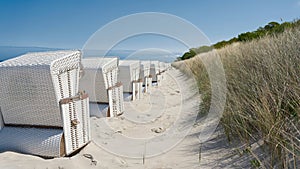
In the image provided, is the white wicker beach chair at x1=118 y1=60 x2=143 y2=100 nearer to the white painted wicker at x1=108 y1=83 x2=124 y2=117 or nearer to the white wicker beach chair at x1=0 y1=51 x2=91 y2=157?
the white painted wicker at x1=108 y1=83 x2=124 y2=117

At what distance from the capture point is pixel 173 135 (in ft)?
12.0

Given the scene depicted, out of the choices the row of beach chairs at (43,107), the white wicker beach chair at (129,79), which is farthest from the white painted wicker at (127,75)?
the row of beach chairs at (43,107)

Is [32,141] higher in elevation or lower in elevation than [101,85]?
lower

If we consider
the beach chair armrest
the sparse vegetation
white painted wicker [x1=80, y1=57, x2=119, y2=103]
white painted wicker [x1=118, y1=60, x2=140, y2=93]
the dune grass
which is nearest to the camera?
the dune grass

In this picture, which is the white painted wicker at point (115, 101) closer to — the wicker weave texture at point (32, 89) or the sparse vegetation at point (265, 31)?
the wicker weave texture at point (32, 89)

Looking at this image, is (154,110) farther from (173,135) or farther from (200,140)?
(200,140)

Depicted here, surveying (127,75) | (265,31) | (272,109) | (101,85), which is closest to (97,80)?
(101,85)

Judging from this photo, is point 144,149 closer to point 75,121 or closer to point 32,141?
point 75,121

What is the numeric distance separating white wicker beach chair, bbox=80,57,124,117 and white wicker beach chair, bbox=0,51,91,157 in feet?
5.67

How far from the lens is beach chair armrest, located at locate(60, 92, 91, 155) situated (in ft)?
9.30

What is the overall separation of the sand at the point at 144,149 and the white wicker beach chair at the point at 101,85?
329 mm

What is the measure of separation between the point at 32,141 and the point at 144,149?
4.33ft

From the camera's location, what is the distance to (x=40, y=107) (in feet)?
9.37

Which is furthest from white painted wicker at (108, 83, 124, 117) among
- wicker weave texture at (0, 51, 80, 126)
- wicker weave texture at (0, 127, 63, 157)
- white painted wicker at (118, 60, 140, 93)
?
wicker weave texture at (0, 127, 63, 157)
